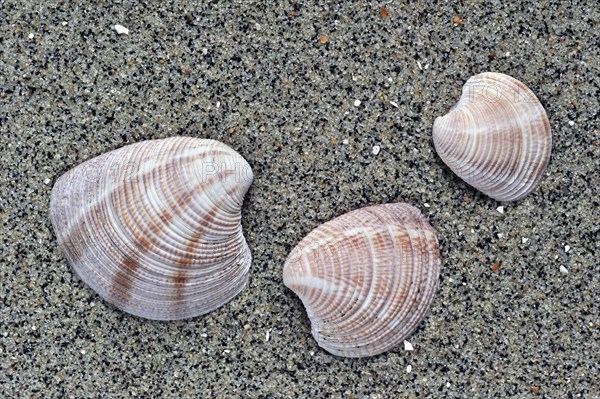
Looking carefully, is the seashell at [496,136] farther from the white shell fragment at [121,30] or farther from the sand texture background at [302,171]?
the white shell fragment at [121,30]

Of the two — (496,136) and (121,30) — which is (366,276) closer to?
(496,136)

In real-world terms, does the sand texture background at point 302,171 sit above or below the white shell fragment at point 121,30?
below

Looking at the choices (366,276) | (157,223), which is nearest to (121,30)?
(157,223)

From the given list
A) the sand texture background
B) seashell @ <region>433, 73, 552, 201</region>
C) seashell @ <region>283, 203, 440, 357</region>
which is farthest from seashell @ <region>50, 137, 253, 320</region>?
seashell @ <region>433, 73, 552, 201</region>

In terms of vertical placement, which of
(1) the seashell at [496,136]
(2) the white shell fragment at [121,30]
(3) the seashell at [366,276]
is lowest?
(3) the seashell at [366,276]

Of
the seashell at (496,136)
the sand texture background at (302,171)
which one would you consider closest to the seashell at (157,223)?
the sand texture background at (302,171)

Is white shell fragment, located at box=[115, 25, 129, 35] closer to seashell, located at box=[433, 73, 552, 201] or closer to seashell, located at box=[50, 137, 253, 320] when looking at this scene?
seashell, located at box=[50, 137, 253, 320]

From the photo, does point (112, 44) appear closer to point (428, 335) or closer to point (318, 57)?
point (318, 57)
